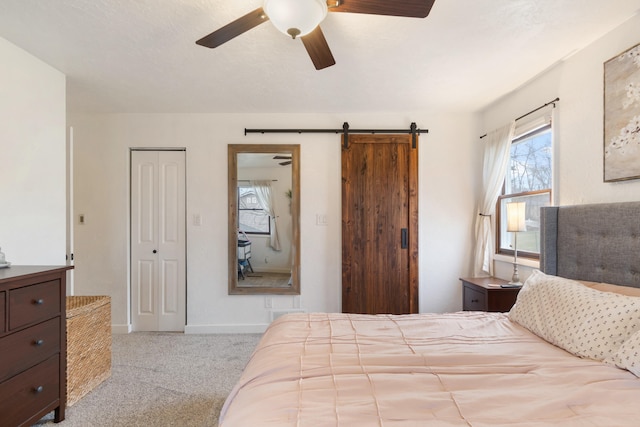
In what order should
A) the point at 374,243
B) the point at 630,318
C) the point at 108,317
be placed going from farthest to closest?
the point at 374,243 < the point at 108,317 < the point at 630,318

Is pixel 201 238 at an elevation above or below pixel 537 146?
below

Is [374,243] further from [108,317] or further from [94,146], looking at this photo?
[94,146]

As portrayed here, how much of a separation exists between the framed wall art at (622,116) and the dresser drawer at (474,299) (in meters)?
1.25

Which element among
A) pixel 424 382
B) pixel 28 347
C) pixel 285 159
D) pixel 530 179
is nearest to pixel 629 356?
pixel 424 382

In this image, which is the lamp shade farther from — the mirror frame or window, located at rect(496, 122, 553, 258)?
the mirror frame

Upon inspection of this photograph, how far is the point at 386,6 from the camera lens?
53.2 inches

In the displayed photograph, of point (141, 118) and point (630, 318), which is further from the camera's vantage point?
point (141, 118)

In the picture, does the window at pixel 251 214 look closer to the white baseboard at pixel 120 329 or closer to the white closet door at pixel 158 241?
the white closet door at pixel 158 241

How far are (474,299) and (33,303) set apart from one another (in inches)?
126

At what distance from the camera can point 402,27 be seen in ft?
6.11

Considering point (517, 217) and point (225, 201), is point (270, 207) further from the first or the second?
point (517, 217)

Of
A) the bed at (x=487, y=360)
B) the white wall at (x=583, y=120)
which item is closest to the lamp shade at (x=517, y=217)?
the white wall at (x=583, y=120)

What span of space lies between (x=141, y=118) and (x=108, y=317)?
2.19m

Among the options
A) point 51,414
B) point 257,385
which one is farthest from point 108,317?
point 257,385
